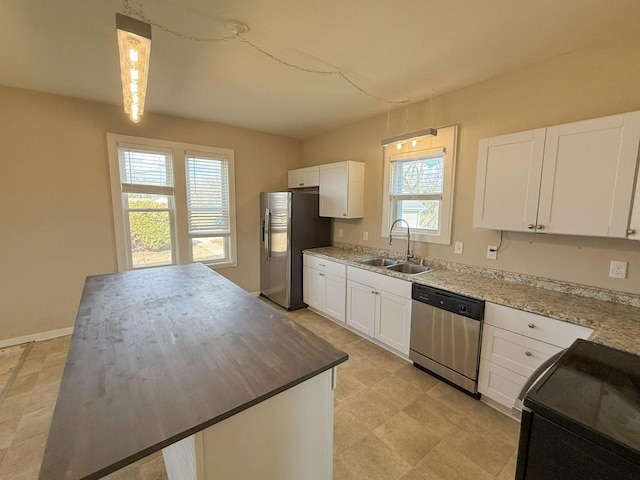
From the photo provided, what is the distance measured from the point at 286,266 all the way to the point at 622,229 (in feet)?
10.8

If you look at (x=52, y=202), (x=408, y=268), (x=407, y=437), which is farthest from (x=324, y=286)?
(x=52, y=202)

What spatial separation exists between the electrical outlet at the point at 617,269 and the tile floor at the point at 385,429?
1251 millimetres

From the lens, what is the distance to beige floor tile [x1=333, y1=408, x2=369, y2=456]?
1.81 m

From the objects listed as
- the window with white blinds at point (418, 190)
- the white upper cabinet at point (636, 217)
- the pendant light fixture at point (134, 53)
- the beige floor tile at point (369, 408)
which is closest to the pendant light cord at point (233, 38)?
the pendant light fixture at point (134, 53)

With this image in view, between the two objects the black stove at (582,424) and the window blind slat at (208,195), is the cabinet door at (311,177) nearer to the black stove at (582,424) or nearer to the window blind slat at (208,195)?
the window blind slat at (208,195)

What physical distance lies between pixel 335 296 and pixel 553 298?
6.98 ft

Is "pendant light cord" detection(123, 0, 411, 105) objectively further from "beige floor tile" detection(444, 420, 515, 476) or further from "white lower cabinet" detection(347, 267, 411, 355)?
"beige floor tile" detection(444, 420, 515, 476)

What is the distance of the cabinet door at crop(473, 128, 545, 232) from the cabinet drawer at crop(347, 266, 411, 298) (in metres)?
0.83

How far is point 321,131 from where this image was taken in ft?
14.3

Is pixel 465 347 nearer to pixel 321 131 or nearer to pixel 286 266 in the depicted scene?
pixel 286 266

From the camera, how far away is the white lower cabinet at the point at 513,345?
1.77 meters

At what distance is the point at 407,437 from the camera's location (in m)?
1.88

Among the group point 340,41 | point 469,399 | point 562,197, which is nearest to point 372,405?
point 469,399

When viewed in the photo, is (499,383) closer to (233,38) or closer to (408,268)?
(408,268)
